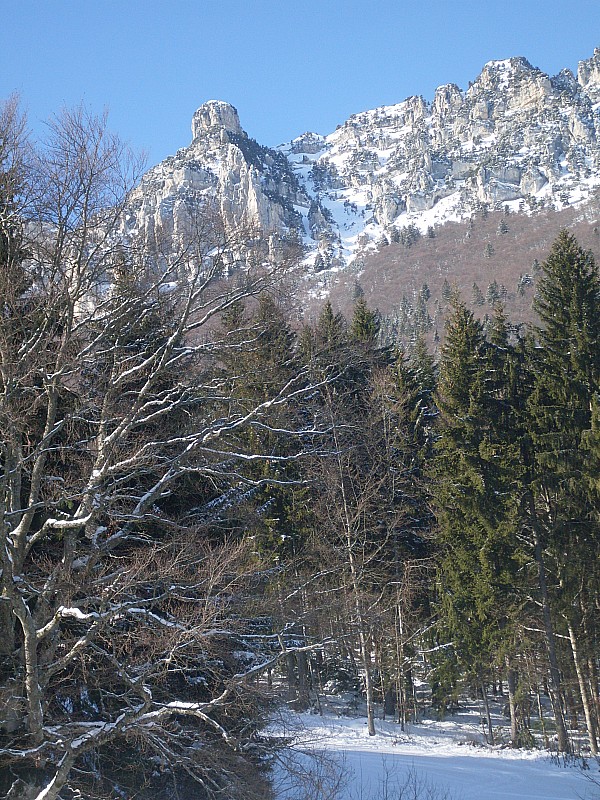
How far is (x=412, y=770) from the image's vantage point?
42.9 ft

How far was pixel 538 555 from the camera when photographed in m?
19.1

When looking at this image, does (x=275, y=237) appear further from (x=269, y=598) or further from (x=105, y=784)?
(x=105, y=784)

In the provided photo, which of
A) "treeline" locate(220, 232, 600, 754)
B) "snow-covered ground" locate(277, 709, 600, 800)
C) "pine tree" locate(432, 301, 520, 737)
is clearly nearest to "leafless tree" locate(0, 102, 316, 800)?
"snow-covered ground" locate(277, 709, 600, 800)

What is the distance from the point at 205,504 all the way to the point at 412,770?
6822 millimetres

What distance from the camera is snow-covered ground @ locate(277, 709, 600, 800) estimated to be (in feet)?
34.6

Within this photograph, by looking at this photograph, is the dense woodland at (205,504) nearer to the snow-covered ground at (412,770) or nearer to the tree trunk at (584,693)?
the tree trunk at (584,693)

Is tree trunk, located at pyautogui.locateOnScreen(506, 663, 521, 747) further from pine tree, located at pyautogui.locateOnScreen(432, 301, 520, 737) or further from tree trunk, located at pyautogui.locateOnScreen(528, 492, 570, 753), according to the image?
tree trunk, located at pyautogui.locateOnScreen(528, 492, 570, 753)

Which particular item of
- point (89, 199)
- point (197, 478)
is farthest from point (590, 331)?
point (89, 199)

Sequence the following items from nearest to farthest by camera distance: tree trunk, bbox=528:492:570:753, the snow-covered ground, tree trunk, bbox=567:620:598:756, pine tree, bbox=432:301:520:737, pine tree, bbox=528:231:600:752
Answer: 1. the snow-covered ground
2. tree trunk, bbox=528:492:570:753
3. tree trunk, bbox=567:620:598:756
4. pine tree, bbox=528:231:600:752
5. pine tree, bbox=432:301:520:737

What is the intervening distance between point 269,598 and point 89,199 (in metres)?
6.48

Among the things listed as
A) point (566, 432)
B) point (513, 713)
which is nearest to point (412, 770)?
point (513, 713)

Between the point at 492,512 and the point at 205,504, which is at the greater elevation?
the point at 205,504

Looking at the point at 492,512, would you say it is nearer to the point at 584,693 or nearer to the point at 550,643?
the point at 550,643

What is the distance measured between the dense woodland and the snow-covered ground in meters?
1.03
